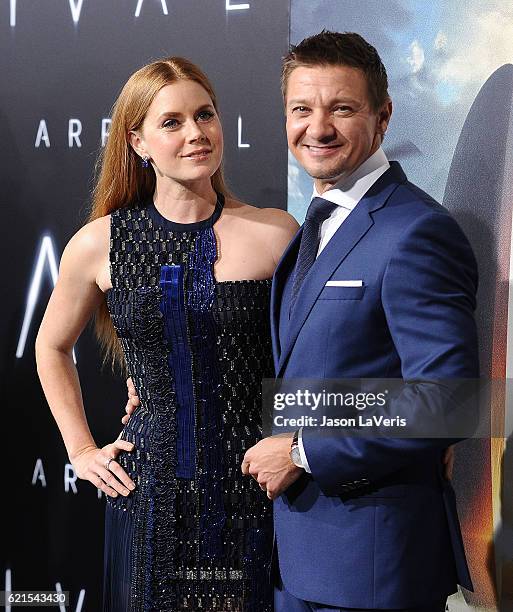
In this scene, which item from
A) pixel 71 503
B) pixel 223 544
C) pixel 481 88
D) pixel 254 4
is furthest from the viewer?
pixel 71 503

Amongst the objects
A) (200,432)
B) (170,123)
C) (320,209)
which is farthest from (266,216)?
(200,432)

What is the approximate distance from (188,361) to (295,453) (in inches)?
17.2

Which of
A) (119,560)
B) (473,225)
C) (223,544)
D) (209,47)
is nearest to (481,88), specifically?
(473,225)

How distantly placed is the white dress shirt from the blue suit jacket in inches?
0.9

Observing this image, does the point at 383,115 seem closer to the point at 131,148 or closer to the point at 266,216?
the point at 266,216

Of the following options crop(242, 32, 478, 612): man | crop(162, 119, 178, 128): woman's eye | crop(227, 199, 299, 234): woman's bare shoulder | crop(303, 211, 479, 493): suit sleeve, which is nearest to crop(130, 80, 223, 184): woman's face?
crop(162, 119, 178, 128): woman's eye

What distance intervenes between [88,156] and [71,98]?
6.8 inches

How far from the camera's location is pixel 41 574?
294 cm

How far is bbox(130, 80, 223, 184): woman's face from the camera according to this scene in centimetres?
207

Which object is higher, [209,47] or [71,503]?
[209,47]

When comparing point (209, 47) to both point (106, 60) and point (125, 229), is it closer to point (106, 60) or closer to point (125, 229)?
point (106, 60)

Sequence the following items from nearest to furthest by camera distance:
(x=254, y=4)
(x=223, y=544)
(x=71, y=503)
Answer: (x=223, y=544) → (x=254, y=4) → (x=71, y=503)

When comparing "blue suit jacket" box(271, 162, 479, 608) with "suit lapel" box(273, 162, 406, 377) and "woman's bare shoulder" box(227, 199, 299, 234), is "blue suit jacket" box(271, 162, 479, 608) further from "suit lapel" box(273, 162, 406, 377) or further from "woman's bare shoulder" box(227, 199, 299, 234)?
"woman's bare shoulder" box(227, 199, 299, 234)

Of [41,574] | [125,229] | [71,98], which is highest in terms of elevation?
[71,98]
